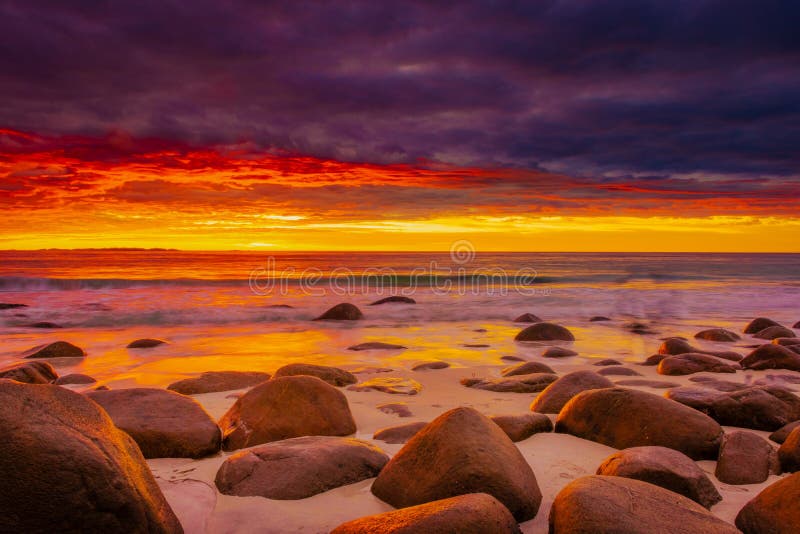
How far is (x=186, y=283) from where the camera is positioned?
83.1 ft

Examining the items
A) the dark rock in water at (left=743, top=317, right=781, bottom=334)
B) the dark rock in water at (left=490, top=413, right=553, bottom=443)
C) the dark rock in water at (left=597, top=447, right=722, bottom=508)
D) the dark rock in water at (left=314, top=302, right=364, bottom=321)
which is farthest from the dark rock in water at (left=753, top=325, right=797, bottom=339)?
the dark rock in water at (left=597, top=447, right=722, bottom=508)

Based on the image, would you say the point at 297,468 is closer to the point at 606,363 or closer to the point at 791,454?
the point at 791,454

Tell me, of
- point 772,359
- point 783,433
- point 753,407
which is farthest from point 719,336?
point 783,433

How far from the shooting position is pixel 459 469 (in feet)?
9.93

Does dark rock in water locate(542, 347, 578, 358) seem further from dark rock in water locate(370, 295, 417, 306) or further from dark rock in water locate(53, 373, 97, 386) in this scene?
dark rock in water locate(370, 295, 417, 306)

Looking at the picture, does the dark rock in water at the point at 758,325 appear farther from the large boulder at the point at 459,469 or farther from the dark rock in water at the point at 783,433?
the large boulder at the point at 459,469

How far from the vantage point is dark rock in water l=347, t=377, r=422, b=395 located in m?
6.25

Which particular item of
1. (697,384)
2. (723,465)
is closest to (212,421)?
(723,465)

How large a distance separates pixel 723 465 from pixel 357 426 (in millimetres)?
2744

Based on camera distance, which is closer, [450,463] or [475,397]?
[450,463]

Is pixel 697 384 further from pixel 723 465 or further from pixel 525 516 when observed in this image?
pixel 525 516

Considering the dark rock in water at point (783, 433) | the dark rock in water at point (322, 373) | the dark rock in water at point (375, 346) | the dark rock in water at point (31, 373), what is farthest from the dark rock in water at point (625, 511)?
the dark rock in water at point (375, 346)

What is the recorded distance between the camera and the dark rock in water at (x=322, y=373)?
6.47m

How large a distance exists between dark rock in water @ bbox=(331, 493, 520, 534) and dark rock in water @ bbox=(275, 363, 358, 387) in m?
3.93
